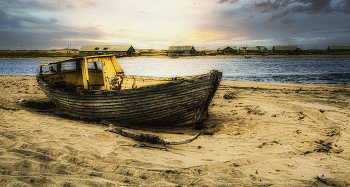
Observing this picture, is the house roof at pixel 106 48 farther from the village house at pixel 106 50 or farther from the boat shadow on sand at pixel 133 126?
the boat shadow on sand at pixel 133 126

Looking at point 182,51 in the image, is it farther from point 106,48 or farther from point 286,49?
point 286,49

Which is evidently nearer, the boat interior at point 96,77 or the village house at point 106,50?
the boat interior at point 96,77

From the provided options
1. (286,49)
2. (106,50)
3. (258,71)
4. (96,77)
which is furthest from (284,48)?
(96,77)

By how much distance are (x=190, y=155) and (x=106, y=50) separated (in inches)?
3063

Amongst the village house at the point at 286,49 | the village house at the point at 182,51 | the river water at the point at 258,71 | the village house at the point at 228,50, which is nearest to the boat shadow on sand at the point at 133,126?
the river water at the point at 258,71

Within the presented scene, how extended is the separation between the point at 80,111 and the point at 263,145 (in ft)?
19.7

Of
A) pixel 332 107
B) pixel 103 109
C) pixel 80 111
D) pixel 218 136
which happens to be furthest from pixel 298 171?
pixel 80 111

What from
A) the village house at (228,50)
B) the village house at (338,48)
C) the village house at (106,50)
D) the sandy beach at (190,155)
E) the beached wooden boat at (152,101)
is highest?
the village house at (338,48)

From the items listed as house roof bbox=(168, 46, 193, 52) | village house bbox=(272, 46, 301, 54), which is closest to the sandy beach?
house roof bbox=(168, 46, 193, 52)

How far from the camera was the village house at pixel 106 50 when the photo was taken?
244 feet

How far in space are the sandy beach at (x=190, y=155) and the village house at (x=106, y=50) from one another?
71.4 meters

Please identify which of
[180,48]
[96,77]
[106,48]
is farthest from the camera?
[180,48]

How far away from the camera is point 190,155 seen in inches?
155

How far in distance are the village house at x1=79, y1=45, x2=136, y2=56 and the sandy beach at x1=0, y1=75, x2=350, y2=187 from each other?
71.4 meters
